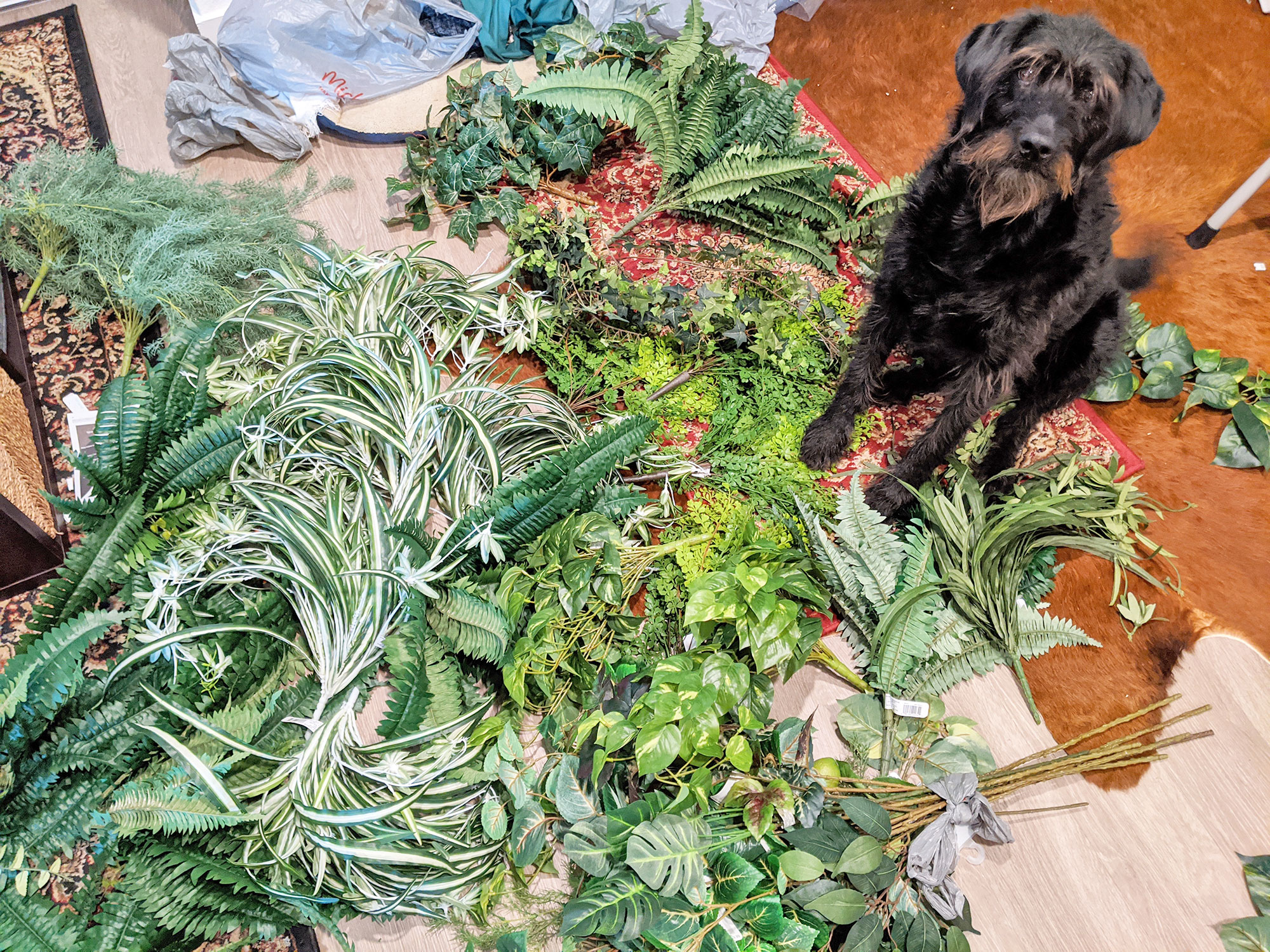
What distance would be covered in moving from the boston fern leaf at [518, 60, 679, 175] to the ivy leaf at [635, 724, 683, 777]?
168 centimetres

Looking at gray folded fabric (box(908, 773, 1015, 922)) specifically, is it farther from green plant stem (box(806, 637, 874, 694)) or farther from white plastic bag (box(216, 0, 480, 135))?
white plastic bag (box(216, 0, 480, 135))

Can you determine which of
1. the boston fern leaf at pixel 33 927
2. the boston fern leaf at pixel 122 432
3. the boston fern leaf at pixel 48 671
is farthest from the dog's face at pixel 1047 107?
the boston fern leaf at pixel 33 927

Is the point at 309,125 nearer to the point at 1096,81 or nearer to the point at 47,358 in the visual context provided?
the point at 47,358

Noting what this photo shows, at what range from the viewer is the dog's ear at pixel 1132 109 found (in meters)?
1.41

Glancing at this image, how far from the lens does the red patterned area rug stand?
205 cm

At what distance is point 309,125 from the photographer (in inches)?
Result: 93.0

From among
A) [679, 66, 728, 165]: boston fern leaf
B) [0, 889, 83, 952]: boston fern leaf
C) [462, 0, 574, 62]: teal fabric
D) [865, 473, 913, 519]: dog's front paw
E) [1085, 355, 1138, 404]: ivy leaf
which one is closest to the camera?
[0, 889, 83, 952]: boston fern leaf

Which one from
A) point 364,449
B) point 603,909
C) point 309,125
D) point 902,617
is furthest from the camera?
point 309,125

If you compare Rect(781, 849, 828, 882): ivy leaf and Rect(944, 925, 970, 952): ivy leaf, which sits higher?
Rect(781, 849, 828, 882): ivy leaf

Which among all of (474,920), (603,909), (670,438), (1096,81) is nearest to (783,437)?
(670,438)

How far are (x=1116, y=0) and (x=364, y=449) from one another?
364cm

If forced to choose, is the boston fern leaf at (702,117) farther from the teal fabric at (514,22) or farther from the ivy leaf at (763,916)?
the ivy leaf at (763,916)

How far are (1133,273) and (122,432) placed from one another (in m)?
2.49

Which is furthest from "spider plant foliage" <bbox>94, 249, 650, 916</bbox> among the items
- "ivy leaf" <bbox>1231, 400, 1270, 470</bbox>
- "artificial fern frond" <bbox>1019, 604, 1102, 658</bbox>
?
"ivy leaf" <bbox>1231, 400, 1270, 470</bbox>
